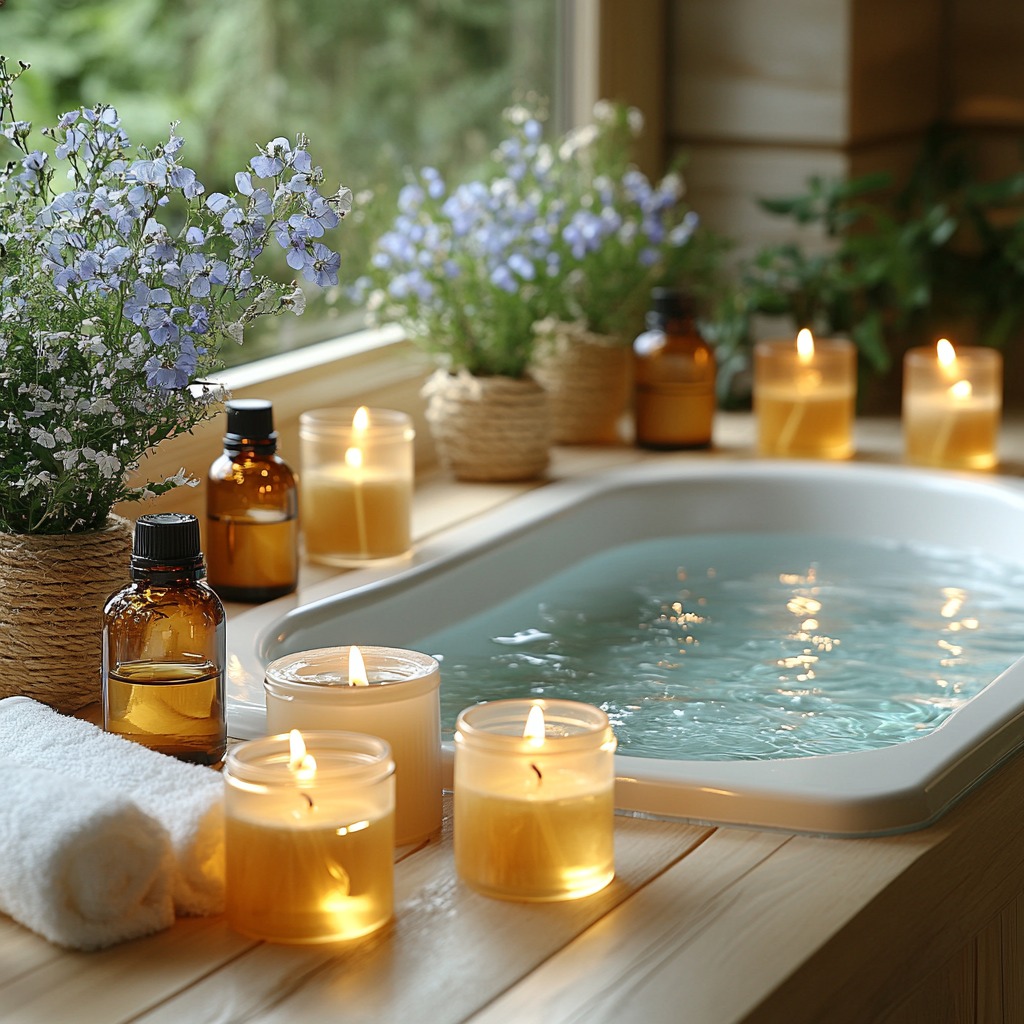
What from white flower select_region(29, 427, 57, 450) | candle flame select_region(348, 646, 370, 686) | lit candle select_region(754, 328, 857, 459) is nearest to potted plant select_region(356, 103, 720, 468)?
lit candle select_region(754, 328, 857, 459)

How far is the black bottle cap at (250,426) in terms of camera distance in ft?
6.01

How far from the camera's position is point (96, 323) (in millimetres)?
1438

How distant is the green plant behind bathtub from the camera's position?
299 cm

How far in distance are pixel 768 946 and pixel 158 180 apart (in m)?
0.76

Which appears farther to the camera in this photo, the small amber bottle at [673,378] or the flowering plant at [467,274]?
the small amber bottle at [673,378]

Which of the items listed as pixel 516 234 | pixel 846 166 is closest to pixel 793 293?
pixel 846 166

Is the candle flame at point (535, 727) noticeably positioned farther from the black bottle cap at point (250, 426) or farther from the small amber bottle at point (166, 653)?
the black bottle cap at point (250, 426)

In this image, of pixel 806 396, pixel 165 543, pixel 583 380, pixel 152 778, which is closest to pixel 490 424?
pixel 583 380

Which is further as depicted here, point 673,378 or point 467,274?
point 673,378

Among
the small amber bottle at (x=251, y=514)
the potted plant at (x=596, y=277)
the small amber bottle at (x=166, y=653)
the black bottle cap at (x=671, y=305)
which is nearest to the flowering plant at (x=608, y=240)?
the potted plant at (x=596, y=277)

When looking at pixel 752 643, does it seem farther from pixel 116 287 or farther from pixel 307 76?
pixel 307 76

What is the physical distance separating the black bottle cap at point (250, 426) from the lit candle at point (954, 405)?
1.12 m

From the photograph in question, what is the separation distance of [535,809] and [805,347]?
1.58 meters

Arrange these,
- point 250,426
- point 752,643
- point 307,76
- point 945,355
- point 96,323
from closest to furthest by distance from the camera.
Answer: point 96,323 < point 250,426 < point 752,643 < point 945,355 < point 307,76
